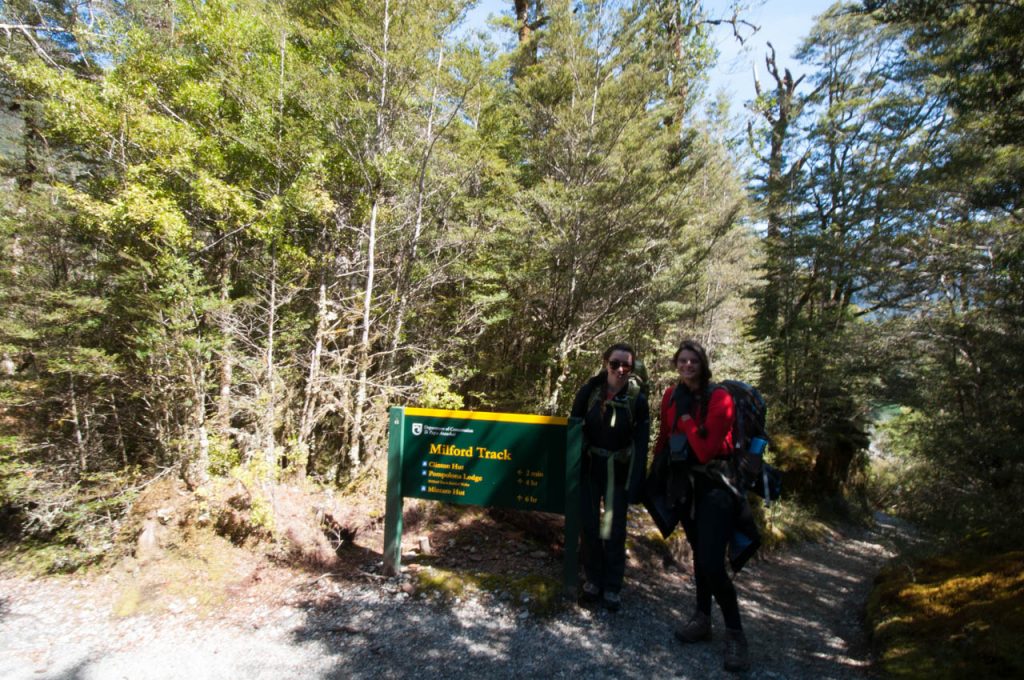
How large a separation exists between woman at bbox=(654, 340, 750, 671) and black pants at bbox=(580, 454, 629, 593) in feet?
1.75

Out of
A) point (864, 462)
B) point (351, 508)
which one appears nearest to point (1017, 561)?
point (351, 508)

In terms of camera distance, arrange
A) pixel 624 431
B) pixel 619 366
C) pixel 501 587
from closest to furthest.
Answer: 1. pixel 619 366
2. pixel 624 431
3. pixel 501 587

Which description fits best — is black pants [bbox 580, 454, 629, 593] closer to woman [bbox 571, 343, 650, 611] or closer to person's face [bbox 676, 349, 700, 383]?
woman [bbox 571, 343, 650, 611]

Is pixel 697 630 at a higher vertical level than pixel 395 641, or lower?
higher

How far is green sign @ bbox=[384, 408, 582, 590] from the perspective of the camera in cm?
393

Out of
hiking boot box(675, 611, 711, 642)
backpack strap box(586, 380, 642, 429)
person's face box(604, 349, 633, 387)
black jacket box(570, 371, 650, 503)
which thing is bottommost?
hiking boot box(675, 611, 711, 642)

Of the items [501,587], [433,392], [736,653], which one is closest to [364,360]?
[433,392]

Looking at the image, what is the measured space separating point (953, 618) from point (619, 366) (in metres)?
3.06

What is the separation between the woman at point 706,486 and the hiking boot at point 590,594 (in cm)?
66

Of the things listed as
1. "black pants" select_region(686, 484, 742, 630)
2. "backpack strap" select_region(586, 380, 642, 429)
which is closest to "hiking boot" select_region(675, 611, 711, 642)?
"black pants" select_region(686, 484, 742, 630)

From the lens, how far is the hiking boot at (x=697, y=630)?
346cm

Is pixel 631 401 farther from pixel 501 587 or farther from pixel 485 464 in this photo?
pixel 501 587

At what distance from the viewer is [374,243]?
6.87 metres

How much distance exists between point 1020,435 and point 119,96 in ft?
33.8
